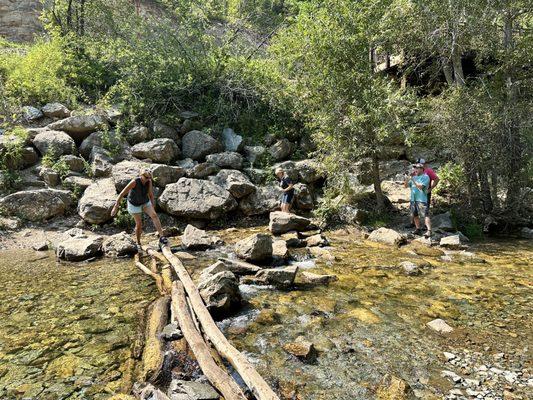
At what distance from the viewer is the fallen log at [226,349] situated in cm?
365

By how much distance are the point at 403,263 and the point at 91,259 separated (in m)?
7.85

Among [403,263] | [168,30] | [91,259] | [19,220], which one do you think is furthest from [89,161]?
[403,263]

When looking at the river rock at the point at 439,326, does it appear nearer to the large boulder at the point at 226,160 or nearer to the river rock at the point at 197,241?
the river rock at the point at 197,241

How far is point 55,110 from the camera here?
54.1ft

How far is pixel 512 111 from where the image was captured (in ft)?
38.5

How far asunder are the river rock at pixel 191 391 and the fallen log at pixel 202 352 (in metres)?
0.10

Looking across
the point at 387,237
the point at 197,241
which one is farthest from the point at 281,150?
the point at 197,241

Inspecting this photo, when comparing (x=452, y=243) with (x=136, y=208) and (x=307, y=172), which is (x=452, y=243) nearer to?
(x=307, y=172)

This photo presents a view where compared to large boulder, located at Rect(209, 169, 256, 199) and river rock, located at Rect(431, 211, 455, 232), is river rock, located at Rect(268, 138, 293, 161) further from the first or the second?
river rock, located at Rect(431, 211, 455, 232)

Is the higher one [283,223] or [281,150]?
[281,150]

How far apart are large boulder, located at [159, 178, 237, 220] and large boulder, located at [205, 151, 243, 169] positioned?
199cm

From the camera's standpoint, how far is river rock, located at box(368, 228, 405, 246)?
11.2 meters

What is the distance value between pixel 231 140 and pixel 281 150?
243 cm

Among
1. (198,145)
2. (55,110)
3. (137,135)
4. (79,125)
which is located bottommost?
→ (198,145)
